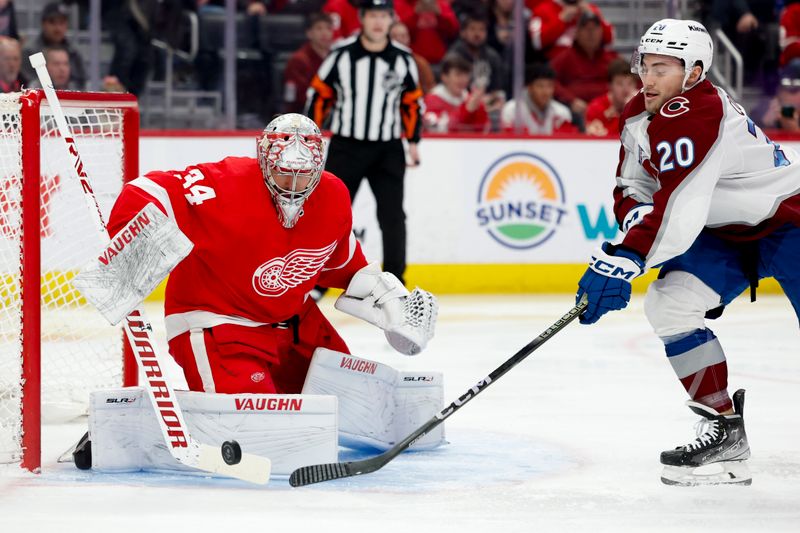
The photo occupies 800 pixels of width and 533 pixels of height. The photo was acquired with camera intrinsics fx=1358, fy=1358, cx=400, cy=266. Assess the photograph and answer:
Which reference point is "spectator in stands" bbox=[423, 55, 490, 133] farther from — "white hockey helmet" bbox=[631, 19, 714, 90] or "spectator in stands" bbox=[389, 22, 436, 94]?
"white hockey helmet" bbox=[631, 19, 714, 90]

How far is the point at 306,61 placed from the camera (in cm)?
648

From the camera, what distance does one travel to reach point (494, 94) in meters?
6.60

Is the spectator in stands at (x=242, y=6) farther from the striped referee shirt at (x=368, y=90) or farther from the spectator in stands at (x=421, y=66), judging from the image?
the striped referee shirt at (x=368, y=90)

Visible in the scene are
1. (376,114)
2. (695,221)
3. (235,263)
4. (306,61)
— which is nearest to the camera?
(695,221)

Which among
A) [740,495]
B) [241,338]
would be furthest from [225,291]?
[740,495]

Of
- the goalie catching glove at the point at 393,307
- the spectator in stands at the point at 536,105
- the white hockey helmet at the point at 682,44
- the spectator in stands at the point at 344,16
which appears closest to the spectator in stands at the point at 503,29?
the spectator in stands at the point at 536,105

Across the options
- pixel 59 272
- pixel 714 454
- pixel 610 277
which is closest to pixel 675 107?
pixel 610 277

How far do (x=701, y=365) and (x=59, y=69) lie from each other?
3989 millimetres

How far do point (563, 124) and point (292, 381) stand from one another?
385 cm

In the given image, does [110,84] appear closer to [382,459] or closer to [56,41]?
[56,41]

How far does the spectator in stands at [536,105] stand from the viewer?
652 centimetres

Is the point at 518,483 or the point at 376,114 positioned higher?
the point at 376,114

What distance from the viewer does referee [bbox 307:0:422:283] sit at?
5.61 metres

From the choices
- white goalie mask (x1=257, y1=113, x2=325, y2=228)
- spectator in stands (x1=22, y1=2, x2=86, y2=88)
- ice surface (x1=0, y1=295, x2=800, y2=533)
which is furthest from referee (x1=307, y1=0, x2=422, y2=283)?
white goalie mask (x1=257, y1=113, x2=325, y2=228)
